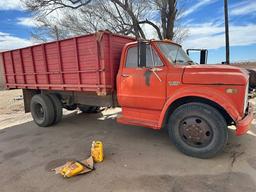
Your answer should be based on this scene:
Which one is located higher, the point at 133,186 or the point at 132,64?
the point at 132,64

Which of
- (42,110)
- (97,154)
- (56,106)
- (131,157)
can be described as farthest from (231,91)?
(42,110)

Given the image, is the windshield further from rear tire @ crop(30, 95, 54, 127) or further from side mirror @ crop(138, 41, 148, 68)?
rear tire @ crop(30, 95, 54, 127)

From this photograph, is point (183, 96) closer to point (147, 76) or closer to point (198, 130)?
point (198, 130)

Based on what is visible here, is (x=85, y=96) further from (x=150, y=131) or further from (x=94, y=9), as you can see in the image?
(x=94, y=9)

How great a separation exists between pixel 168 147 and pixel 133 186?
5.11 feet

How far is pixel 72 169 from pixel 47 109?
10.7 ft

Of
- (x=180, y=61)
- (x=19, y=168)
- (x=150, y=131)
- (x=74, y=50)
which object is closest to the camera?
(x=19, y=168)

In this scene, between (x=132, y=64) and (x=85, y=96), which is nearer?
(x=132, y=64)

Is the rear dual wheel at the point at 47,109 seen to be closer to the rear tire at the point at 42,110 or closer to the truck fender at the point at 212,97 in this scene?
the rear tire at the point at 42,110

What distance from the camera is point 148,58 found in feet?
14.4

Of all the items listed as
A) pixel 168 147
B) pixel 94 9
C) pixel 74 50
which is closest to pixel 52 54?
pixel 74 50

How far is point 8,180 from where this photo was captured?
137 inches

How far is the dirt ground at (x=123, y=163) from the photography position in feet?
10.4

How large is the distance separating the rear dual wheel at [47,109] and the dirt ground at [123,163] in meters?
0.46
